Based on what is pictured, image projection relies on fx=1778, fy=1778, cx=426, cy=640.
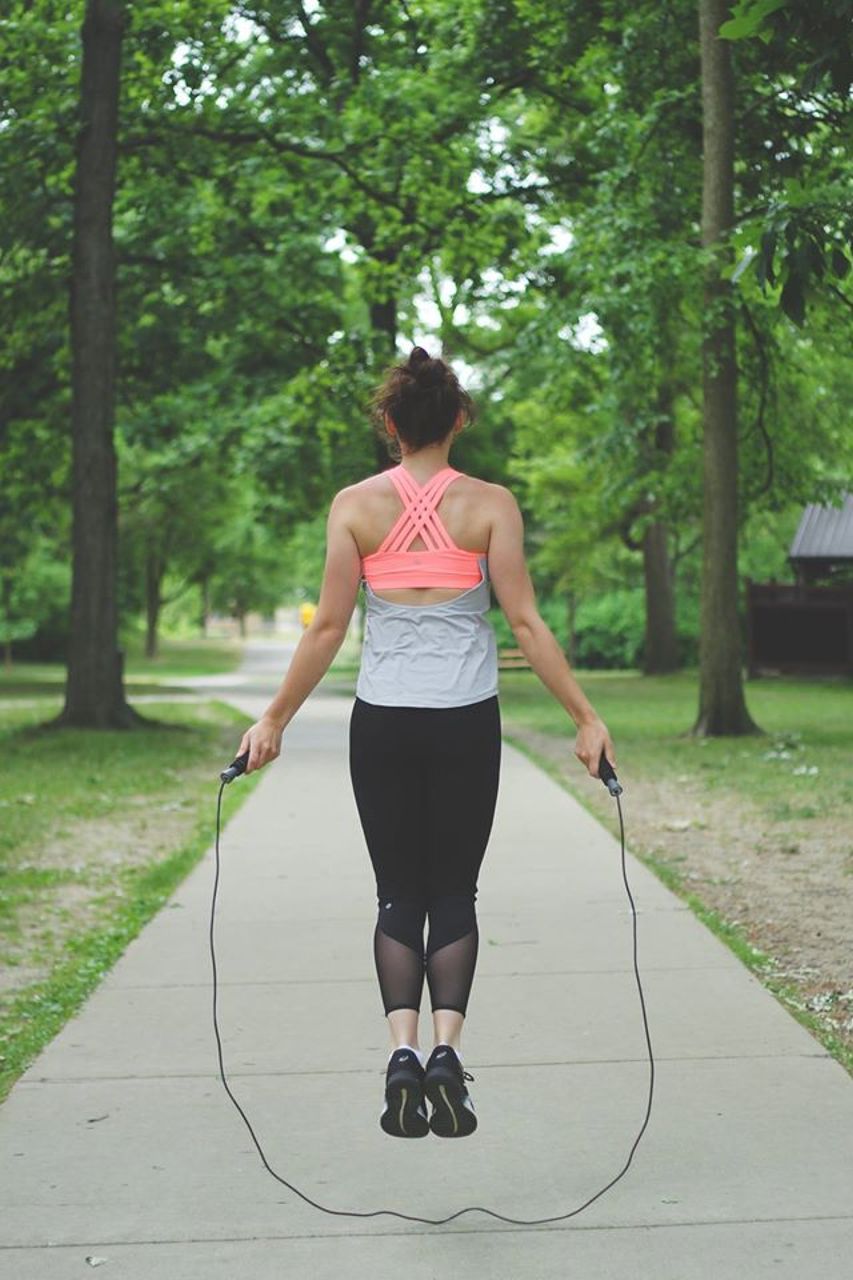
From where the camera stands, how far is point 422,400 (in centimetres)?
469

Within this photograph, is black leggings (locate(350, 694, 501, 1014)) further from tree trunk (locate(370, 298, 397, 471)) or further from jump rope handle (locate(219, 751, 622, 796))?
tree trunk (locate(370, 298, 397, 471))

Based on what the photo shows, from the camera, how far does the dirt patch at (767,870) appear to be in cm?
705

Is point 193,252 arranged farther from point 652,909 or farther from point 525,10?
point 652,909

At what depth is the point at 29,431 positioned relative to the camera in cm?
2527

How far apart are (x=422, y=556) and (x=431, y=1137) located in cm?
167

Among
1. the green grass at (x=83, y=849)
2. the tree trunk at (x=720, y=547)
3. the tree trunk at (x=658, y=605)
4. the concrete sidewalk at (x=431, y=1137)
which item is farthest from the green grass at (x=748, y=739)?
the concrete sidewalk at (x=431, y=1137)

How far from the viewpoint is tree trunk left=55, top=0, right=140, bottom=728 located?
63.5 feet

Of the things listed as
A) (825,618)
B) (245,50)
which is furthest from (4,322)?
(825,618)

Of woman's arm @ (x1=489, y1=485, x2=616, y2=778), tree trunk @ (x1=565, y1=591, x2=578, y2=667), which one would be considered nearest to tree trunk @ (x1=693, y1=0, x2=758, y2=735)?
woman's arm @ (x1=489, y1=485, x2=616, y2=778)

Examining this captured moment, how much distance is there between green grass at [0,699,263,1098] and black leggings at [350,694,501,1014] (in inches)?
59.6

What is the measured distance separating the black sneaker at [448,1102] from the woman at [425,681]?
0.12 m

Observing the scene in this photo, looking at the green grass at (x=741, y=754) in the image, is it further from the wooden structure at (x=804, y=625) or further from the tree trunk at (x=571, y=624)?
the tree trunk at (x=571, y=624)

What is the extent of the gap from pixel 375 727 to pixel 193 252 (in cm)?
1904

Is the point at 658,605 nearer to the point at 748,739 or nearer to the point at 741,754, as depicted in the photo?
the point at 748,739
